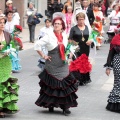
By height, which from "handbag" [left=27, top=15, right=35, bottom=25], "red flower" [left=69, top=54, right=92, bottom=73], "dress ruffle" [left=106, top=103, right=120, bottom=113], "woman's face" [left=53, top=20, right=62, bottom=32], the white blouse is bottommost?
"handbag" [left=27, top=15, right=35, bottom=25]

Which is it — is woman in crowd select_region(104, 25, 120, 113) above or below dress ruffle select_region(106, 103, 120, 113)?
above

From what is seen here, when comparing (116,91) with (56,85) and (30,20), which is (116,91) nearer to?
(56,85)

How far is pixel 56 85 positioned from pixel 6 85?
0.87 m

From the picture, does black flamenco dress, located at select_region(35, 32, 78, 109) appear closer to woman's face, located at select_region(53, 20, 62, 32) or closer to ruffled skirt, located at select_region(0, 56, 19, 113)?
woman's face, located at select_region(53, 20, 62, 32)

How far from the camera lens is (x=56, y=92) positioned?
912 cm

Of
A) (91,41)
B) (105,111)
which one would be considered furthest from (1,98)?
(91,41)

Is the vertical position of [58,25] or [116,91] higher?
[58,25]

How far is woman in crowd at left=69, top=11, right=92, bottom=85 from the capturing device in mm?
11773

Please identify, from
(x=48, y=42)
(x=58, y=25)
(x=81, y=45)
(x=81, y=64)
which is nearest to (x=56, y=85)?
(x=48, y=42)

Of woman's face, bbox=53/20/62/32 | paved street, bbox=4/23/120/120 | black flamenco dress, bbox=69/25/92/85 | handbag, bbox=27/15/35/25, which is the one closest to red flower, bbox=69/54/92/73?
black flamenco dress, bbox=69/25/92/85

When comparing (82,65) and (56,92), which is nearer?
(56,92)

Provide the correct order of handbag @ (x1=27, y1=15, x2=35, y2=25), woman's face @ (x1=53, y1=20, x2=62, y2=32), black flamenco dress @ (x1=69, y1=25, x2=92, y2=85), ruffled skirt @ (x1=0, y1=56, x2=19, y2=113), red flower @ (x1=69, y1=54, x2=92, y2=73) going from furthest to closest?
1. handbag @ (x1=27, y1=15, x2=35, y2=25)
2. red flower @ (x1=69, y1=54, x2=92, y2=73)
3. black flamenco dress @ (x1=69, y1=25, x2=92, y2=85)
4. woman's face @ (x1=53, y1=20, x2=62, y2=32)
5. ruffled skirt @ (x1=0, y1=56, x2=19, y2=113)

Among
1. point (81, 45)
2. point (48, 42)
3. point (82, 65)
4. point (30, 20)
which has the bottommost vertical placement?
point (30, 20)

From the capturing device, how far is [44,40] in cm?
916
